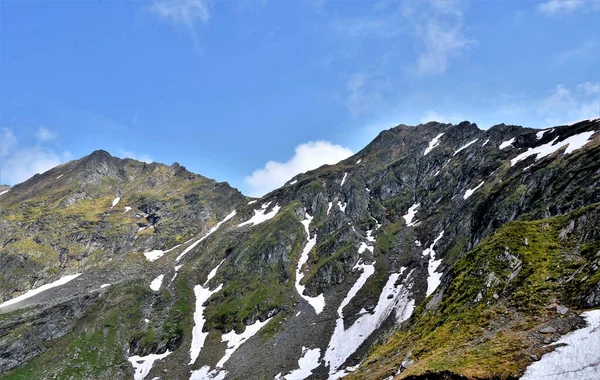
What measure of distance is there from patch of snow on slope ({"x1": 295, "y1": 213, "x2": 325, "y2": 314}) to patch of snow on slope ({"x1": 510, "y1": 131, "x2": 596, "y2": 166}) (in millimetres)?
83923

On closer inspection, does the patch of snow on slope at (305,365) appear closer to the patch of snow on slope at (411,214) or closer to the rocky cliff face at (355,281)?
the rocky cliff face at (355,281)

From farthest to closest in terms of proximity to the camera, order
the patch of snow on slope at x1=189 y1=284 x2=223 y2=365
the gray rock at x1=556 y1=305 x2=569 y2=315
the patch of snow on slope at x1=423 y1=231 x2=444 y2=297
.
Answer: the patch of snow on slope at x1=189 y1=284 x2=223 y2=365 < the patch of snow on slope at x1=423 y1=231 x2=444 y2=297 < the gray rock at x1=556 y1=305 x2=569 y2=315

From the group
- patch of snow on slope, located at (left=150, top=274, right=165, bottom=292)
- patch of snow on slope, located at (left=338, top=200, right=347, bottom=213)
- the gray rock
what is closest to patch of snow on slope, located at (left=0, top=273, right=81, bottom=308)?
patch of snow on slope, located at (left=150, top=274, right=165, bottom=292)

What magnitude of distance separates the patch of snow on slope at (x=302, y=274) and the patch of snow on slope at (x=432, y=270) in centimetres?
3392

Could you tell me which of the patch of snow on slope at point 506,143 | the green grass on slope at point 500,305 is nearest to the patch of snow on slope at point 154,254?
the green grass on slope at point 500,305

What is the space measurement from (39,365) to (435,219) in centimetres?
13630

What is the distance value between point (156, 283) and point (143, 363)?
152ft

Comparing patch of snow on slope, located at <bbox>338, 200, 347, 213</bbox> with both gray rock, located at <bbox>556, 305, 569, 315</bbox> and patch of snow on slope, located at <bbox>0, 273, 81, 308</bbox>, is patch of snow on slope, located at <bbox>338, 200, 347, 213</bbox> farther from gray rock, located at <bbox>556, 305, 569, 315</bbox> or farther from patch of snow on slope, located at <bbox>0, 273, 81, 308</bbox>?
gray rock, located at <bbox>556, 305, 569, 315</bbox>

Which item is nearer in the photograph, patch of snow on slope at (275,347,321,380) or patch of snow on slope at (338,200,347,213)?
patch of snow on slope at (275,347,321,380)

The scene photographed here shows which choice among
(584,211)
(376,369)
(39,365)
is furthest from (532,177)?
(39,365)

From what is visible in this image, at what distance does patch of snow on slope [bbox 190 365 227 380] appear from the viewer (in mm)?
91137

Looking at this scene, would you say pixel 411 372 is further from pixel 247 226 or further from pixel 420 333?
pixel 247 226

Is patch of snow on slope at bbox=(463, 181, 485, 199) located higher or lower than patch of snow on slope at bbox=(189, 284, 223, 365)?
higher

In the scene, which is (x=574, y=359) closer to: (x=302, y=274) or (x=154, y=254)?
(x=302, y=274)
